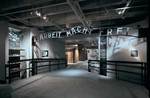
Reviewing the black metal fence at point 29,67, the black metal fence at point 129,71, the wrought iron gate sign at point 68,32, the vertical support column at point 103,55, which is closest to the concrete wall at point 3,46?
the black metal fence at point 29,67

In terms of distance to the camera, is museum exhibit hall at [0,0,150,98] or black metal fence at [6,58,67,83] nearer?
museum exhibit hall at [0,0,150,98]

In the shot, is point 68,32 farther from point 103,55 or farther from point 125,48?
point 125,48

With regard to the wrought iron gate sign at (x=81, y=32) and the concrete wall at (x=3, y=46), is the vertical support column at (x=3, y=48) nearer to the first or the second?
the concrete wall at (x=3, y=46)

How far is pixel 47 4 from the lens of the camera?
4180 mm

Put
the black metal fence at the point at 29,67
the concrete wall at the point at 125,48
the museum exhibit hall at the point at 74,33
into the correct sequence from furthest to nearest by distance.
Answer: the black metal fence at the point at 29,67 < the concrete wall at the point at 125,48 < the museum exhibit hall at the point at 74,33

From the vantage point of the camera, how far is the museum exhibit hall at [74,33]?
416cm

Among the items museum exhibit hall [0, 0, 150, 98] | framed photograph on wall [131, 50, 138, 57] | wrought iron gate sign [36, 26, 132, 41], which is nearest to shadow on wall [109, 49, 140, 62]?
museum exhibit hall [0, 0, 150, 98]

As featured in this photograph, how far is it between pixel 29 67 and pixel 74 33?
3.34 meters

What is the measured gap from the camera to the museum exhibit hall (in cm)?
416

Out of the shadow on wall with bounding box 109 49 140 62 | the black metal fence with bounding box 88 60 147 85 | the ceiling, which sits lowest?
the black metal fence with bounding box 88 60 147 85

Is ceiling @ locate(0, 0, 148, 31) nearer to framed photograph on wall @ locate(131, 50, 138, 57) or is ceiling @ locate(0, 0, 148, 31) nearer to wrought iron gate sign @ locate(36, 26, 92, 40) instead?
wrought iron gate sign @ locate(36, 26, 92, 40)

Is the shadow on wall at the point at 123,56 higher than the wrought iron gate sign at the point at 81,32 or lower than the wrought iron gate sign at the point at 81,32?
lower

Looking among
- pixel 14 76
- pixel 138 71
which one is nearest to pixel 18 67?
pixel 14 76

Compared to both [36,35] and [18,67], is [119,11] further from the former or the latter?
[18,67]
